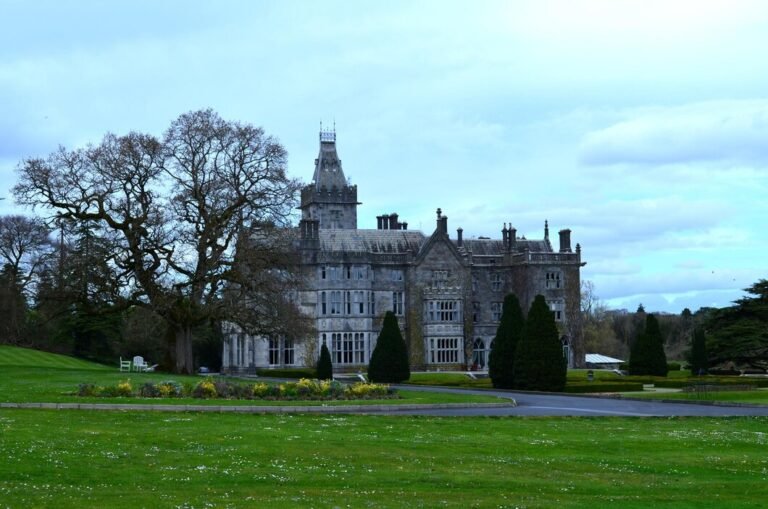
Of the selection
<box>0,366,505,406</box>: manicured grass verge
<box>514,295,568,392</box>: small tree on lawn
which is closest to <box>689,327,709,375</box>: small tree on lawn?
<box>514,295,568,392</box>: small tree on lawn

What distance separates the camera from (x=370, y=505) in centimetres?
1593

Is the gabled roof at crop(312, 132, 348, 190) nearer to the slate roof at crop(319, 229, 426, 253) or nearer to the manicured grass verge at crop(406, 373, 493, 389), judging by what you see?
the slate roof at crop(319, 229, 426, 253)

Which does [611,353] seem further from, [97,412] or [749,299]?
[97,412]

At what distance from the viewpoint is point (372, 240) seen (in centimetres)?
8938

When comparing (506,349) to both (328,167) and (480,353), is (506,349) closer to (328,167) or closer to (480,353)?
(480,353)

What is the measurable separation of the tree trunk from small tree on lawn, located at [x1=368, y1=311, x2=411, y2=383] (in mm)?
13411

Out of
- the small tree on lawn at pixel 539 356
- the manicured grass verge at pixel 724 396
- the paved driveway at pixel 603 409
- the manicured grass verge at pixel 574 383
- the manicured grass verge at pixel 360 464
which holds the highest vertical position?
the small tree on lawn at pixel 539 356

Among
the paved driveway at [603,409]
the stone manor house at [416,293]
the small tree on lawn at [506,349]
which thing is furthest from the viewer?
the stone manor house at [416,293]

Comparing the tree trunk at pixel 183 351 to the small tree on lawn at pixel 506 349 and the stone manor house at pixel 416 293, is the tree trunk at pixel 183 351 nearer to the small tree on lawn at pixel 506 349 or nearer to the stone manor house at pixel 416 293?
the small tree on lawn at pixel 506 349

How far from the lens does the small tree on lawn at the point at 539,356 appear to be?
181 feet

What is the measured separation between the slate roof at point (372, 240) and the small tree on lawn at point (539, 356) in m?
32.3

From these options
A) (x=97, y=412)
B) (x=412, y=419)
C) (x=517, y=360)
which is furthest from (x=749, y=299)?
(x=97, y=412)

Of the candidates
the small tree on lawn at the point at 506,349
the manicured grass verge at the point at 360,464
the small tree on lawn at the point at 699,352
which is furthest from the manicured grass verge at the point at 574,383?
the manicured grass verge at the point at 360,464

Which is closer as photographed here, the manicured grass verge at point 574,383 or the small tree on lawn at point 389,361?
the manicured grass verge at point 574,383
